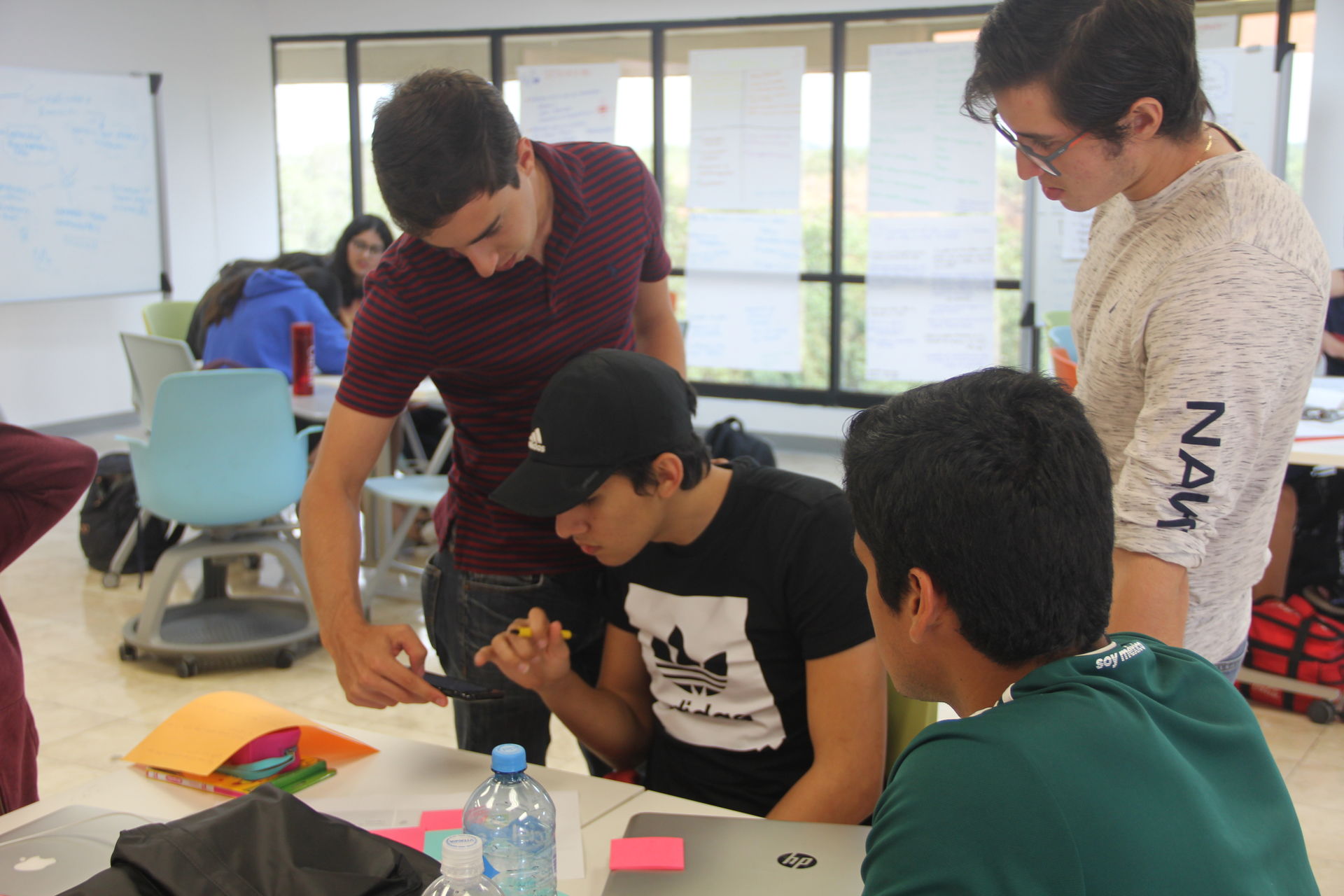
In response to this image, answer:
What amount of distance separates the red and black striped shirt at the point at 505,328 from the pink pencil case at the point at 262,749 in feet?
1.19

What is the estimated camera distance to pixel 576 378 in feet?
4.79

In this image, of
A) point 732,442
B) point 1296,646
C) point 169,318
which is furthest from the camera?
point 169,318

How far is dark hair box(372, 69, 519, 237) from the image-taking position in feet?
4.34

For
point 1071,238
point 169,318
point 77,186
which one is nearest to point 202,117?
point 77,186

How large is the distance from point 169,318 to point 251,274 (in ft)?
3.95

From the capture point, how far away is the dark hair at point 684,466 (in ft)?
4.83

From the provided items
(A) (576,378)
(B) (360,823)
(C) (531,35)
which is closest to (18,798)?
(B) (360,823)

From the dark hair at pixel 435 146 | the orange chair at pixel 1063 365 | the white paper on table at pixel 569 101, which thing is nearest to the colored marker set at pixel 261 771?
the dark hair at pixel 435 146

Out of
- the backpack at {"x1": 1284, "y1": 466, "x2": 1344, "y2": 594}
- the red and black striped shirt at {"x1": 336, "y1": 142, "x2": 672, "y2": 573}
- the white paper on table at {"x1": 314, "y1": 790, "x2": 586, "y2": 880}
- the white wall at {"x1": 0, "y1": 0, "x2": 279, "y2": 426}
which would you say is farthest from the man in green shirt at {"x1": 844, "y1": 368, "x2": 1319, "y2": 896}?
the white wall at {"x1": 0, "y1": 0, "x2": 279, "y2": 426}

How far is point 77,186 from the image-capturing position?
6.16 metres

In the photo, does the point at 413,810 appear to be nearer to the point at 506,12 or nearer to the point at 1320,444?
the point at 1320,444

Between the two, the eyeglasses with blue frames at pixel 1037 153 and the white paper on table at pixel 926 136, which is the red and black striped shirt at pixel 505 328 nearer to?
the eyeglasses with blue frames at pixel 1037 153

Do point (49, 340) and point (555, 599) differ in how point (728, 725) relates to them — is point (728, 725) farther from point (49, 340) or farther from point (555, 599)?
point (49, 340)

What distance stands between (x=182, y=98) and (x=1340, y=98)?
20.5ft
